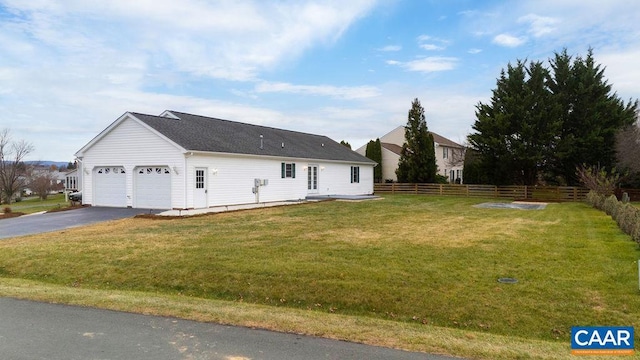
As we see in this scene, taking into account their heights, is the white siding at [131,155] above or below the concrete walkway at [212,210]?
above

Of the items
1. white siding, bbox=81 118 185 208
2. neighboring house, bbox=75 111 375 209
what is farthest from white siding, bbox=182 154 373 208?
white siding, bbox=81 118 185 208

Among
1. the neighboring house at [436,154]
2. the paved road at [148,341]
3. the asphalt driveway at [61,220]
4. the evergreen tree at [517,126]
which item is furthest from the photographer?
the neighboring house at [436,154]

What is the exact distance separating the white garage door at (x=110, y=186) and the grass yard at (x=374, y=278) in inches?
333

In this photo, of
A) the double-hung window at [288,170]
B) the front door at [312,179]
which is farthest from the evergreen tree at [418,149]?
the double-hung window at [288,170]

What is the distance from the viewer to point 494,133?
104 ft

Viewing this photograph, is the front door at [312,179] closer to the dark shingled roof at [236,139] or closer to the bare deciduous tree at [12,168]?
the dark shingled roof at [236,139]

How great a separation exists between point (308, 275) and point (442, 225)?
784 centimetres

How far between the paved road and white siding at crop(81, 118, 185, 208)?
45.4 ft

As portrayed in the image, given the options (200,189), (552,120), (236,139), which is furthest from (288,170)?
(552,120)

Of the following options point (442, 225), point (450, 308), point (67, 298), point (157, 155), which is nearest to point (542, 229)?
point (442, 225)

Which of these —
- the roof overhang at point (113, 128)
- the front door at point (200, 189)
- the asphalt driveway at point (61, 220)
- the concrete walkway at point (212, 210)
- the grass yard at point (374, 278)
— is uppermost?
the roof overhang at point (113, 128)

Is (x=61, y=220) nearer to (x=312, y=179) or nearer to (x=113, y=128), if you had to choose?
(x=113, y=128)

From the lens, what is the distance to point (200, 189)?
19672mm

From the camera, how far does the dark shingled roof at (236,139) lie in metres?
20.3
